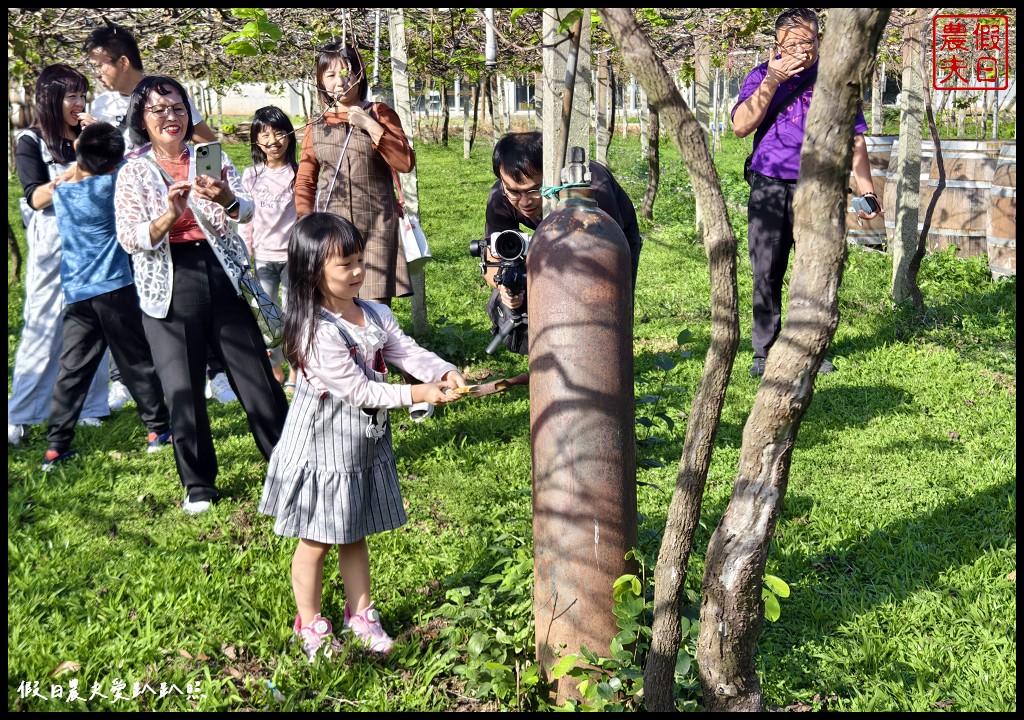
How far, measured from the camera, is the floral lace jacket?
3.82m

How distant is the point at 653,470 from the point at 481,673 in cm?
174

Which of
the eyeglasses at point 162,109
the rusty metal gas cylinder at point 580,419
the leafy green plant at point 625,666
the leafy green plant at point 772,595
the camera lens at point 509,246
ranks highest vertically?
the eyeglasses at point 162,109

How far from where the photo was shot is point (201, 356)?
160 inches

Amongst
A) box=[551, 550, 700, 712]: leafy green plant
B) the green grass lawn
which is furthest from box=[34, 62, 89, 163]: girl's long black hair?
box=[551, 550, 700, 712]: leafy green plant

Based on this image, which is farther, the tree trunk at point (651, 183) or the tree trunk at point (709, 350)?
the tree trunk at point (651, 183)

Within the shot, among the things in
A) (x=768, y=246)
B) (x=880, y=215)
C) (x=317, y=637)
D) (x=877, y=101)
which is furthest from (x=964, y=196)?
(x=877, y=101)

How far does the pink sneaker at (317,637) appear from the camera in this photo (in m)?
2.84

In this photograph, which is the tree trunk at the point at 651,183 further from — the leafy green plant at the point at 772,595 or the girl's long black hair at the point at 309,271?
the leafy green plant at the point at 772,595

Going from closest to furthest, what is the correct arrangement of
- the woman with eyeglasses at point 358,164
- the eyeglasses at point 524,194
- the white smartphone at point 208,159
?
the eyeglasses at point 524,194 < the white smartphone at point 208,159 < the woman with eyeglasses at point 358,164

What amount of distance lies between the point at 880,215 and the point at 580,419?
24.0 ft

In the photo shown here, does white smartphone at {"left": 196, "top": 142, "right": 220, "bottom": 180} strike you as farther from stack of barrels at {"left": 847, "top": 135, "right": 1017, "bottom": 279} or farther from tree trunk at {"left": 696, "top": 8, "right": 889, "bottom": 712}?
stack of barrels at {"left": 847, "top": 135, "right": 1017, "bottom": 279}

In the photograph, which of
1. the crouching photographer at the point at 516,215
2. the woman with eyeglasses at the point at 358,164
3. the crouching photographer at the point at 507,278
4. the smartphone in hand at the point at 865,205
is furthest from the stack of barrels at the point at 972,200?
the crouching photographer at the point at 507,278

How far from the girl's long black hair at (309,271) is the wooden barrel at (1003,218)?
19.5 ft

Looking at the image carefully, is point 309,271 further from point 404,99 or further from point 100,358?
point 404,99
